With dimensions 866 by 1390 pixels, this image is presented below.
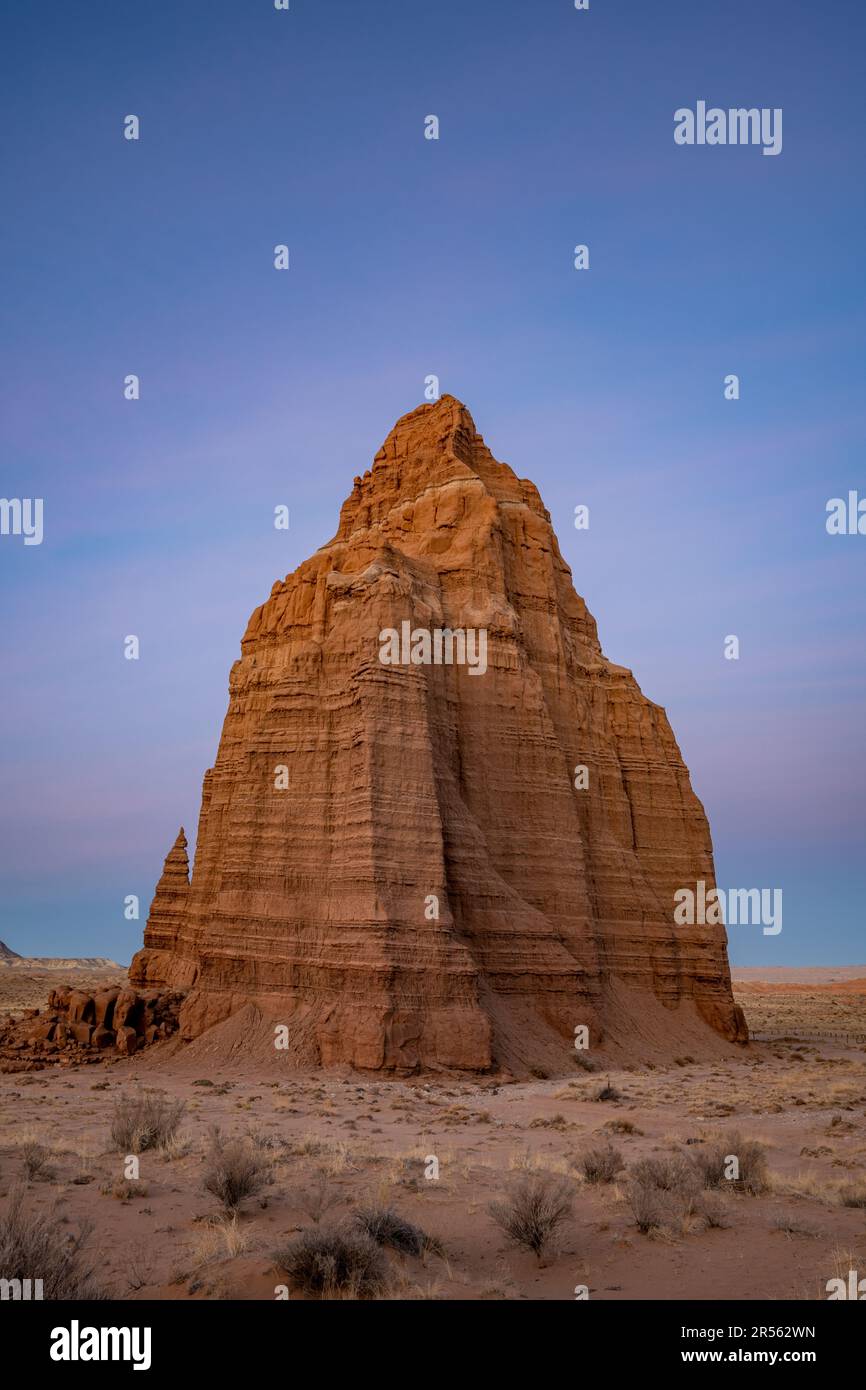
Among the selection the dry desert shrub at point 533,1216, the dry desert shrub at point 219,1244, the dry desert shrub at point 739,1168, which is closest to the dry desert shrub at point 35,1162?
the dry desert shrub at point 219,1244

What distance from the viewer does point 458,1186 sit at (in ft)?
47.5

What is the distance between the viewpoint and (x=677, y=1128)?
19938 mm

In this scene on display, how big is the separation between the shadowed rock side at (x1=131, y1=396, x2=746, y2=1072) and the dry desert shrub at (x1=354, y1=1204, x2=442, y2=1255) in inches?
727

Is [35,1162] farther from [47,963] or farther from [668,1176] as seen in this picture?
[47,963]

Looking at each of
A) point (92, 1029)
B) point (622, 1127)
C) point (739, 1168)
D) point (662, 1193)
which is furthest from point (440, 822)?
point (662, 1193)

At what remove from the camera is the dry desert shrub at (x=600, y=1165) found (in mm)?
14328

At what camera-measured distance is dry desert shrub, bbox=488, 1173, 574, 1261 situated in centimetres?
1088

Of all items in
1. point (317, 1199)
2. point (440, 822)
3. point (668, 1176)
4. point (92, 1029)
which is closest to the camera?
point (317, 1199)

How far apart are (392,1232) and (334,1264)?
1512mm

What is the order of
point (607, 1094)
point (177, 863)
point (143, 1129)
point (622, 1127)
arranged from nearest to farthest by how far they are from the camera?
1. point (143, 1129)
2. point (622, 1127)
3. point (607, 1094)
4. point (177, 863)

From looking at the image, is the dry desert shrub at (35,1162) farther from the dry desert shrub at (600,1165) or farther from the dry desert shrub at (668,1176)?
the dry desert shrub at (668,1176)
